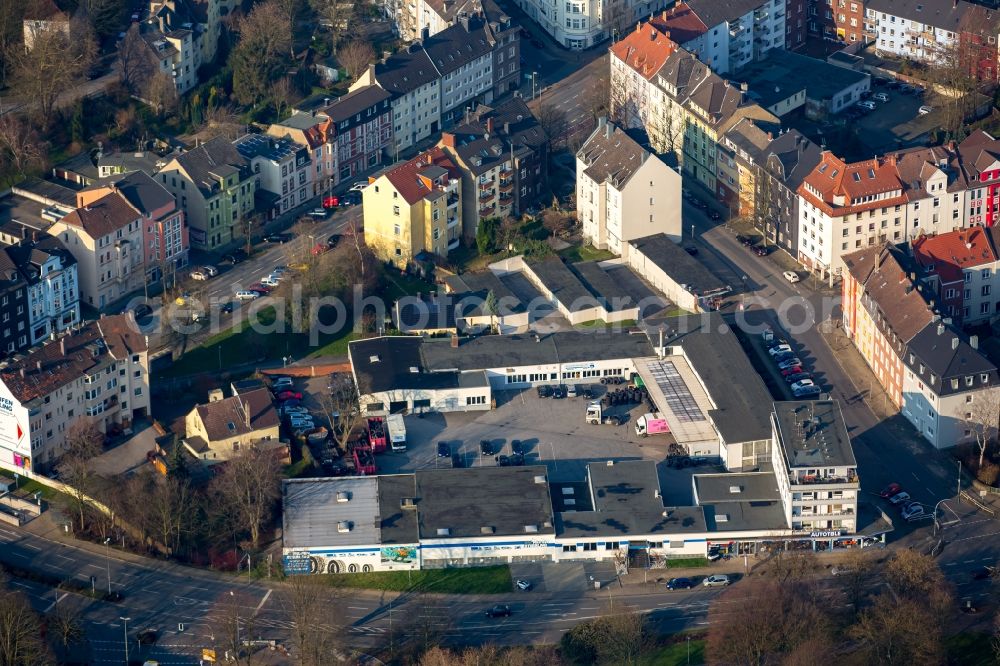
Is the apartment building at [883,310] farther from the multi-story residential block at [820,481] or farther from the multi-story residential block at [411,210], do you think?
the multi-story residential block at [411,210]

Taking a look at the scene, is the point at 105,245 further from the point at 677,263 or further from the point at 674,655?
the point at 674,655

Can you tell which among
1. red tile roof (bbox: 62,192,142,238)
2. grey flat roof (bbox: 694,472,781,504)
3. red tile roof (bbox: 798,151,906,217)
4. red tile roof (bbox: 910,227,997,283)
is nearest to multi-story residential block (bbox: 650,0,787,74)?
red tile roof (bbox: 798,151,906,217)

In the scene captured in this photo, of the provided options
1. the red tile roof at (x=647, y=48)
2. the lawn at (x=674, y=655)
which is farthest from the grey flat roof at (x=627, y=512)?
the red tile roof at (x=647, y=48)

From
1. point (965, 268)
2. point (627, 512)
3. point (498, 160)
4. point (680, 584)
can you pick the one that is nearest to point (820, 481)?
point (680, 584)

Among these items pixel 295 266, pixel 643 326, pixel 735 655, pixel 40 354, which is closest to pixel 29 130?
pixel 295 266

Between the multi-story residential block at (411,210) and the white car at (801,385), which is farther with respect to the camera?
the multi-story residential block at (411,210)

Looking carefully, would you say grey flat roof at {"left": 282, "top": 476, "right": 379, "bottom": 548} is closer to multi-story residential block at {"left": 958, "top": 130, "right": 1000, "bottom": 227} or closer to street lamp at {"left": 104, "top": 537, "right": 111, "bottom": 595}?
street lamp at {"left": 104, "top": 537, "right": 111, "bottom": 595}

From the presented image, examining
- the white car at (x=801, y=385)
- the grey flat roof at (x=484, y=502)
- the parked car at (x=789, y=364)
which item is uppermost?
the grey flat roof at (x=484, y=502)
